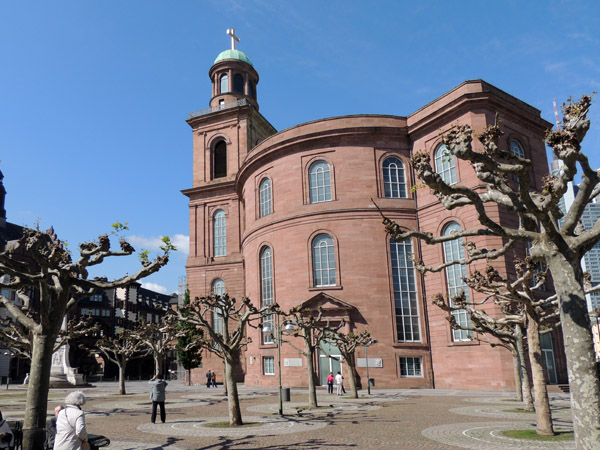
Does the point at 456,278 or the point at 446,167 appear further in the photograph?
the point at 446,167

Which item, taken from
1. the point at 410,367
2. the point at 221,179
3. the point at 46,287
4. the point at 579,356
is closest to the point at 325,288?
the point at 410,367

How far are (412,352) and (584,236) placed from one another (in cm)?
2580

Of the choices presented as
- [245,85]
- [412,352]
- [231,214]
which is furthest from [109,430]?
[245,85]

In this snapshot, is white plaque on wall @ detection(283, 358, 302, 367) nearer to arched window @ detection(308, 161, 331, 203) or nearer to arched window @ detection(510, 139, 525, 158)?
arched window @ detection(308, 161, 331, 203)

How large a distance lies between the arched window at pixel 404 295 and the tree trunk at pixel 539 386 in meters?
18.2

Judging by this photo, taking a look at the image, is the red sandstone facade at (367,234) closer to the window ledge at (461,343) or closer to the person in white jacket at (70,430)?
the window ledge at (461,343)

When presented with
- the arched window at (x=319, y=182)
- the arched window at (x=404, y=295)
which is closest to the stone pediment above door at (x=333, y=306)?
the arched window at (x=404, y=295)

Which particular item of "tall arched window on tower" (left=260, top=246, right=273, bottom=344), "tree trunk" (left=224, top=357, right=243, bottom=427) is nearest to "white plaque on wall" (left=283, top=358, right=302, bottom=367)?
"tall arched window on tower" (left=260, top=246, right=273, bottom=344)

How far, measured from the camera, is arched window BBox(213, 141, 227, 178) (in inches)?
1965

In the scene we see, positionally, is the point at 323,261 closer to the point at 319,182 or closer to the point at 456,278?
the point at 319,182

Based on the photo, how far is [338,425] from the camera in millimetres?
15289

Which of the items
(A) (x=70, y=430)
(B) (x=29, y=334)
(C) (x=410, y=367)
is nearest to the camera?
(A) (x=70, y=430)

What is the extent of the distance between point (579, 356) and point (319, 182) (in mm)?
29563

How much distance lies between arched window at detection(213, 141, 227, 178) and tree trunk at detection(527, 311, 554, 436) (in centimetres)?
3869
